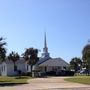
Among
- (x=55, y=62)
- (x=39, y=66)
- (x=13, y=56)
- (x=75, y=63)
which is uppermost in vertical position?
(x=75, y=63)

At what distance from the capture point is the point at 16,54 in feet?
284

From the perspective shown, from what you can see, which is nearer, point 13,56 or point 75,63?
point 13,56

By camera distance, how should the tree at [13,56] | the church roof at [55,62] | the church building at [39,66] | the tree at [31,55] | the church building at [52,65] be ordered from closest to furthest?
the tree at [31,55]
the tree at [13,56]
the church building at [39,66]
the church building at [52,65]
the church roof at [55,62]

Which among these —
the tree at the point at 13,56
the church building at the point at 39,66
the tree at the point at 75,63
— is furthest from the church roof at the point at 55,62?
the tree at the point at 75,63

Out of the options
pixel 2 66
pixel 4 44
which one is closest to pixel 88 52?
pixel 4 44

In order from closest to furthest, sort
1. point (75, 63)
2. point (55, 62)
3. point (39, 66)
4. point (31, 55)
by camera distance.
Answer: point (31, 55), point (55, 62), point (39, 66), point (75, 63)

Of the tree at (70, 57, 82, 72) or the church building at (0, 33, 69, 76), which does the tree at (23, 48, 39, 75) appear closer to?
the church building at (0, 33, 69, 76)

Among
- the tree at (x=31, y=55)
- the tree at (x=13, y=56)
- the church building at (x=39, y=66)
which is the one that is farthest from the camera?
the church building at (x=39, y=66)

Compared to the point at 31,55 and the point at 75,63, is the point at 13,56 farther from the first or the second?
the point at 75,63

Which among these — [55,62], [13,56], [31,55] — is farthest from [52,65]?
[13,56]

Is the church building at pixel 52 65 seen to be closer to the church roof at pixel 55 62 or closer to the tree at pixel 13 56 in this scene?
the church roof at pixel 55 62

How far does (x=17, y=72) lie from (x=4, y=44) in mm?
37807

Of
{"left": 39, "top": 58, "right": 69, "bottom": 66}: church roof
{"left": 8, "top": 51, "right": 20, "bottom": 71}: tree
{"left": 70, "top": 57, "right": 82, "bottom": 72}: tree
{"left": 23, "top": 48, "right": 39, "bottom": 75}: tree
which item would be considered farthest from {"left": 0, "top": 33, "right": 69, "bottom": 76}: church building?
{"left": 70, "top": 57, "right": 82, "bottom": 72}: tree

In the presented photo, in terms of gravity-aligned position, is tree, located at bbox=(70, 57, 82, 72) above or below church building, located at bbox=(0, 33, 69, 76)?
above
